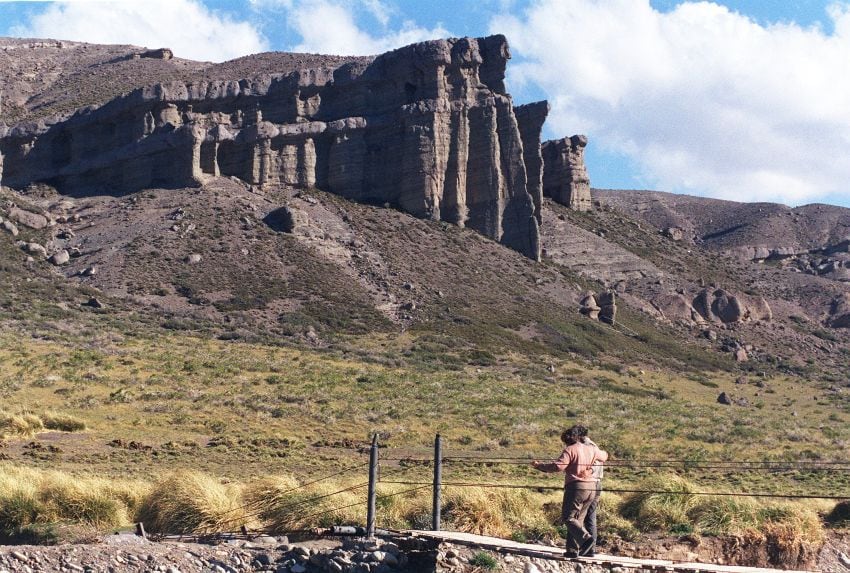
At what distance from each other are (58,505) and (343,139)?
67022 millimetres

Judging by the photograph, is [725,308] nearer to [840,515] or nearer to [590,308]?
[590,308]

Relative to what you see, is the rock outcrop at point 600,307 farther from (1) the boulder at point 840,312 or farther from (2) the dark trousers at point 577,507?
(2) the dark trousers at point 577,507

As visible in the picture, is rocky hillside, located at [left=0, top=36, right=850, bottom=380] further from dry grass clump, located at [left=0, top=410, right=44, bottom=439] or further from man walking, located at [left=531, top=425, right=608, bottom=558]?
man walking, located at [left=531, top=425, right=608, bottom=558]

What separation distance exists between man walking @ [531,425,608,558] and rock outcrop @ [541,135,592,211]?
8847cm

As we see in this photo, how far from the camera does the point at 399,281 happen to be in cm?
7444

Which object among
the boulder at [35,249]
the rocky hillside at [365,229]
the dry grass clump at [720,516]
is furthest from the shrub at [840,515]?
the boulder at [35,249]

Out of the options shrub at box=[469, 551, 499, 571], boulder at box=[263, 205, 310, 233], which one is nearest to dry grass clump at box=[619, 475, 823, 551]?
shrub at box=[469, 551, 499, 571]

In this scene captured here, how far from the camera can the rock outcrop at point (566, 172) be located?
334 feet

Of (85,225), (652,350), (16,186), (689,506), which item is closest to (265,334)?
(85,225)

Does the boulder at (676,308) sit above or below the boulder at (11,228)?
below

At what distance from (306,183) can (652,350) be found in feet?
83.7

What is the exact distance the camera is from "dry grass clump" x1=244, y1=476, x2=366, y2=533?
17.5 m

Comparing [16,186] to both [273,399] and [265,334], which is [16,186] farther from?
[273,399]

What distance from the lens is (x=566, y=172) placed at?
102m
